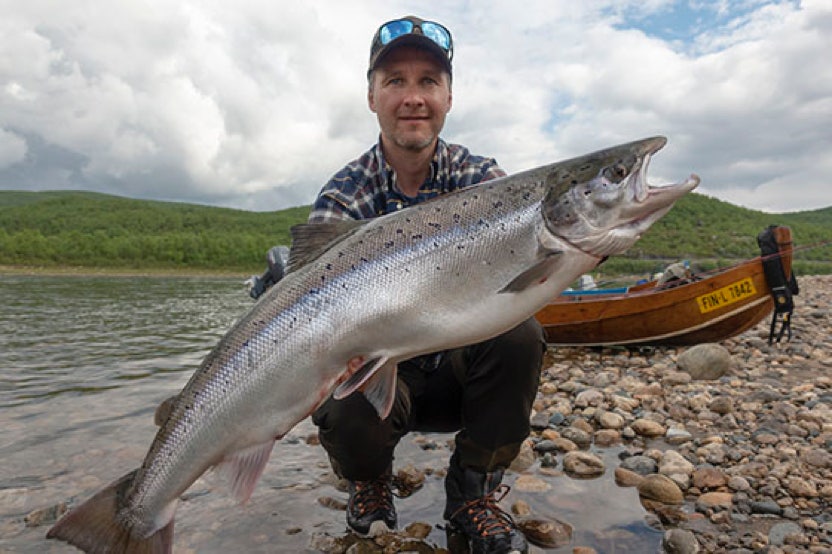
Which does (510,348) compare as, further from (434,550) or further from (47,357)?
(47,357)

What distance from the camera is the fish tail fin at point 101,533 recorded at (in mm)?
2447

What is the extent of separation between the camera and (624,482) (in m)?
3.80

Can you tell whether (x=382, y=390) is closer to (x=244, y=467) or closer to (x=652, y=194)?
(x=244, y=467)

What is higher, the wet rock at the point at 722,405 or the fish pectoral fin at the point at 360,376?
the fish pectoral fin at the point at 360,376

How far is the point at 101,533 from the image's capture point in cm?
246

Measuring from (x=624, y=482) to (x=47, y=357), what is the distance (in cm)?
1038

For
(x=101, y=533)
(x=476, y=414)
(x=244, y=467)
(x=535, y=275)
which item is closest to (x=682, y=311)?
(x=476, y=414)

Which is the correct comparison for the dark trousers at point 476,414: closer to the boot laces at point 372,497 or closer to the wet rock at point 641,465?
the boot laces at point 372,497

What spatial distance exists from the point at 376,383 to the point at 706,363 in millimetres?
5749

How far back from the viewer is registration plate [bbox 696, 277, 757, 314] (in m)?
8.37

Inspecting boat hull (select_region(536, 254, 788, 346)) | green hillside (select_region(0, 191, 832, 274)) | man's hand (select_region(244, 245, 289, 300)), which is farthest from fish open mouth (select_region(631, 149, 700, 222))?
green hillside (select_region(0, 191, 832, 274))

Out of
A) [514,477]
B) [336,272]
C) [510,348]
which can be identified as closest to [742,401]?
[514,477]

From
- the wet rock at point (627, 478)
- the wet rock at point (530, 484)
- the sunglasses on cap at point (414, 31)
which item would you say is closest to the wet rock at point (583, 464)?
the wet rock at point (627, 478)

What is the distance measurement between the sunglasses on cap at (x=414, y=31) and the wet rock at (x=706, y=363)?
536 centimetres
